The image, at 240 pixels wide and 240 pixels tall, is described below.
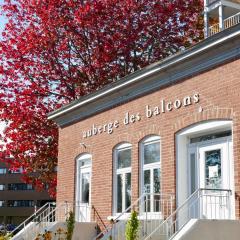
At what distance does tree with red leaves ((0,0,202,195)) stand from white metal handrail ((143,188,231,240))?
10765mm

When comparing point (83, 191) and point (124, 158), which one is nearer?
point (124, 158)

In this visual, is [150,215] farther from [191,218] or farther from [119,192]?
[119,192]

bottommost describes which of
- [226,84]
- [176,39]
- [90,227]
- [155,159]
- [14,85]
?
[90,227]

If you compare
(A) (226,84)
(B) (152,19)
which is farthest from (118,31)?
(A) (226,84)

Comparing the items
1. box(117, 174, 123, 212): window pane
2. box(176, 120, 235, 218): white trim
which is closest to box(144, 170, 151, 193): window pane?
box(117, 174, 123, 212): window pane

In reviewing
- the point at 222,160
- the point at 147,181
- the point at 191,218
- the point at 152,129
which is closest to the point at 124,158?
the point at 147,181

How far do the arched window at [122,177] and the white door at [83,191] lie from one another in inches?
64.6

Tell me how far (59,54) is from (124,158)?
816 cm

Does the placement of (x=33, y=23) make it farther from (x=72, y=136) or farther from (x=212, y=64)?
(x=212, y=64)

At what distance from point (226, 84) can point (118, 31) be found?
1132 cm

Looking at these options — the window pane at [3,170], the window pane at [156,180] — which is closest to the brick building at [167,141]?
the window pane at [156,180]

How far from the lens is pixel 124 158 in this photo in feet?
52.5

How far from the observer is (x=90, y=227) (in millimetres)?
16578

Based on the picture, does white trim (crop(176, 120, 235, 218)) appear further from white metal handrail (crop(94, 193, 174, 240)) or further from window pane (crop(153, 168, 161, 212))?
window pane (crop(153, 168, 161, 212))
